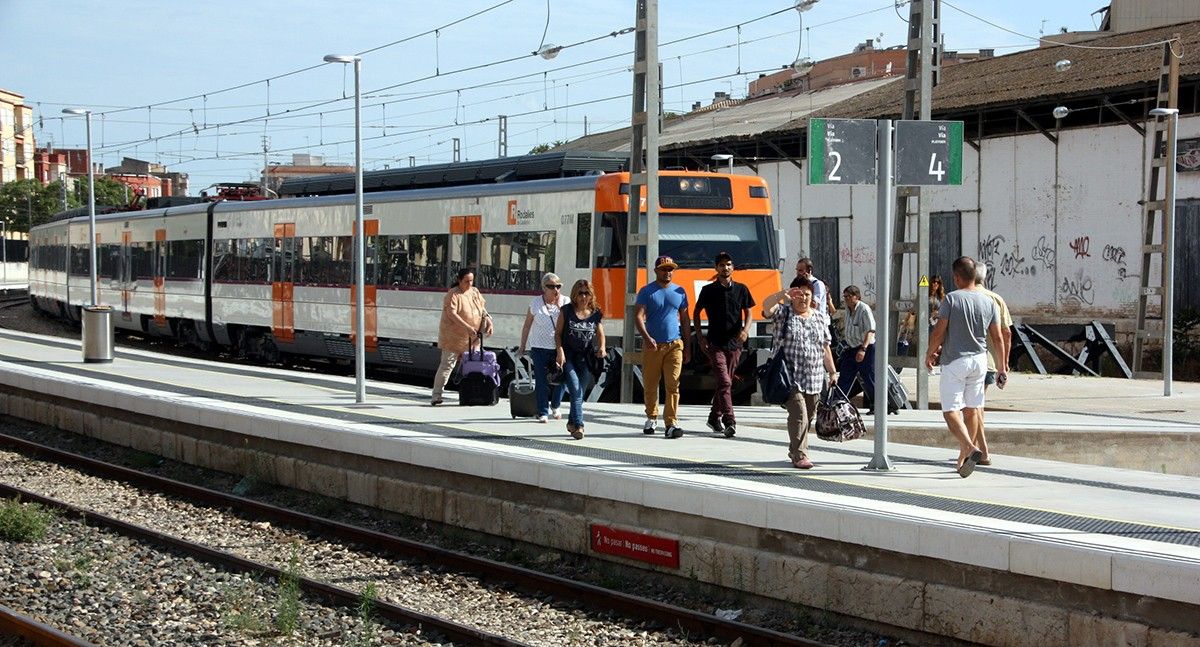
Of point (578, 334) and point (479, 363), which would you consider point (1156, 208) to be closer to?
point (479, 363)

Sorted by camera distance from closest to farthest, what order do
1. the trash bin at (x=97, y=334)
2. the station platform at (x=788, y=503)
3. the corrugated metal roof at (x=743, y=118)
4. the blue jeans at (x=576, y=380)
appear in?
the station platform at (x=788, y=503)
the blue jeans at (x=576, y=380)
the trash bin at (x=97, y=334)
the corrugated metal roof at (x=743, y=118)

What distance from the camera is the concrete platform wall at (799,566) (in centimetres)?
770

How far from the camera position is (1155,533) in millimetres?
8406

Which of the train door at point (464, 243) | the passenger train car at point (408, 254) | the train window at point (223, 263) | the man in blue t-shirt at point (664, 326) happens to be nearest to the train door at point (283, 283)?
the passenger train car at point (408, 254)

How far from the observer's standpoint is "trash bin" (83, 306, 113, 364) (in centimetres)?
2523

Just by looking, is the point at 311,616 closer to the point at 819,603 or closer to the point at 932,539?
the point at 819,603

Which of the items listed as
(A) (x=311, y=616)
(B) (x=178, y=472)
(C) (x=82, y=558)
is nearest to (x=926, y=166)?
(A) (x=311, y=616)

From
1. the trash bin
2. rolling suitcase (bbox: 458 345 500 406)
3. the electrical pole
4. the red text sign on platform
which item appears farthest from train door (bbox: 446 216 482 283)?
the red text sign on platform

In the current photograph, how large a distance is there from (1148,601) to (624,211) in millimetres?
12543

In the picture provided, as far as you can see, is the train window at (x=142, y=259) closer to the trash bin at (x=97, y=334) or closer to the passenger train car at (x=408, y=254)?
the passenger train car at (x=408, y=254)

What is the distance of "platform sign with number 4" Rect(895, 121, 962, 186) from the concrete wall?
20945mm

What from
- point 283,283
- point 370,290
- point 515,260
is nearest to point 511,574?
point 515,260

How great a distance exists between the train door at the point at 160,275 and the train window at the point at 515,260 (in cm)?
1484

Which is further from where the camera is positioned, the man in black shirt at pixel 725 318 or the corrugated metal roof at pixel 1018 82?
the corrugated metal roof at pixel 1018 82
